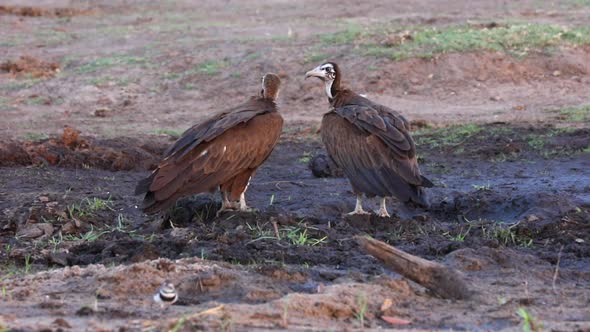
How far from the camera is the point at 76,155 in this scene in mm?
10766

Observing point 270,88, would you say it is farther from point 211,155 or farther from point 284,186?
point 211,155

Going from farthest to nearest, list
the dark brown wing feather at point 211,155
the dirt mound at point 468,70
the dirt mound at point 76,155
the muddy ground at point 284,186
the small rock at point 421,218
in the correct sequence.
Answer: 1. the dirt mound at point 468,70
2. the dirt mound at point 76,155
3. the small rock at point 421,218
4. the dark brown wing feather at point 211,155
5. the muddy ground at point 284,186

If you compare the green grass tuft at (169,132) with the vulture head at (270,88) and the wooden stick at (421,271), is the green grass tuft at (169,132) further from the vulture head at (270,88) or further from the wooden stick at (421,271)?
the wooden stick at (421,271)

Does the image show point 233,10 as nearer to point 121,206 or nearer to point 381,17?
point 381,17

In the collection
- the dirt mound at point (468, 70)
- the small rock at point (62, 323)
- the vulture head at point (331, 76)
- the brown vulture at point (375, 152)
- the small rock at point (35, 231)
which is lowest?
the dirt mound at point (468, 70)

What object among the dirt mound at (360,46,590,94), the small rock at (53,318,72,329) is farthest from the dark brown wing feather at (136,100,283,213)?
the dirt mound at (360,46,590,94)

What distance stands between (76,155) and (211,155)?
289cm

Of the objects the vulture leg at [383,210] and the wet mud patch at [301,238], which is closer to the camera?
the wet mud patch at [301,238]

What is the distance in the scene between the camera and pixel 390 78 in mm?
15289

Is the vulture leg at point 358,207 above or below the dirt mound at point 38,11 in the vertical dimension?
above

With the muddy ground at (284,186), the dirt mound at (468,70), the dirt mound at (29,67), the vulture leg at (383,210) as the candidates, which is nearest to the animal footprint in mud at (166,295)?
the muddy ground at (284,186)

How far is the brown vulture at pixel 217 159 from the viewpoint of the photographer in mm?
8008

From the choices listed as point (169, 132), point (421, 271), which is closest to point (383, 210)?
point (421, 271)

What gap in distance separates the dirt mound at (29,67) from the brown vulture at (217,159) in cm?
908
